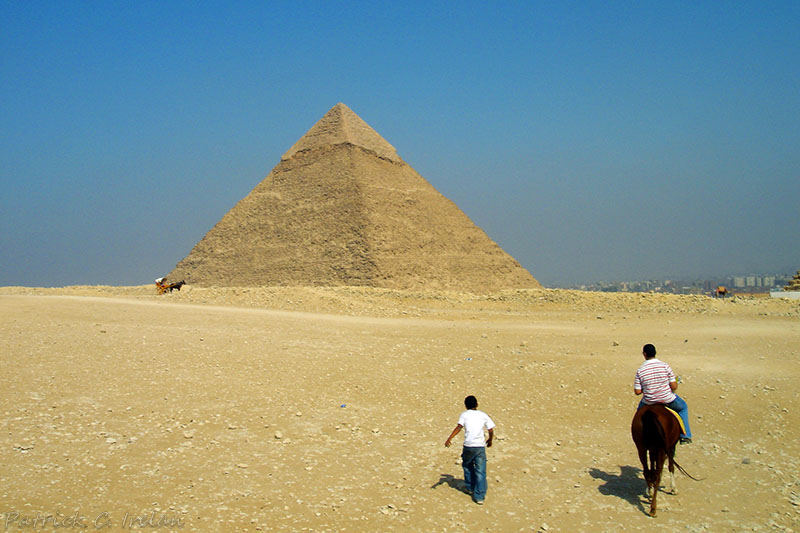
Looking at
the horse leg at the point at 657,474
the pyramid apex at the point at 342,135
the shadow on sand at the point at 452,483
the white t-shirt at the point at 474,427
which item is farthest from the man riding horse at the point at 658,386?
the pyramid apex at the point at 342,135

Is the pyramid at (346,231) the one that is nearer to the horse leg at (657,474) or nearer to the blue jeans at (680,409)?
the blue jeans at (680,409)

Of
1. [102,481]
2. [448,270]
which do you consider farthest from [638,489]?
[448,270]

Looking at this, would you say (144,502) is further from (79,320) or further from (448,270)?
(448,270)

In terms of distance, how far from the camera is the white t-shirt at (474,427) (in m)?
4.57

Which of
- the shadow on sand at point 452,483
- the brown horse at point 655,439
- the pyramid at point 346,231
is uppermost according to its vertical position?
the pyramid at point 346,231

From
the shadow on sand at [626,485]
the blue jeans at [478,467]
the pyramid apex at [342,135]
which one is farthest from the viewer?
the pyramid apex at [342,135]

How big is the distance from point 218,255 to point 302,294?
2127 centimetres

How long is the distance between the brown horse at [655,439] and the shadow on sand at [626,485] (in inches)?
4.1

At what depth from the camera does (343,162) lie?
39.1 meters

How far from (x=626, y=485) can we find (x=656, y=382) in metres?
0.94

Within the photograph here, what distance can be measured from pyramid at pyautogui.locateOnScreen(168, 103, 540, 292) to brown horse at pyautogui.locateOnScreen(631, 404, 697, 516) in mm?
24196

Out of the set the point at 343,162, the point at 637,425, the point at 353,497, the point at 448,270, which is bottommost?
the point at 353,497

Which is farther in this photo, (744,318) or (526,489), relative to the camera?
(744,318)

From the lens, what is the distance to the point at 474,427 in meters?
4.61
